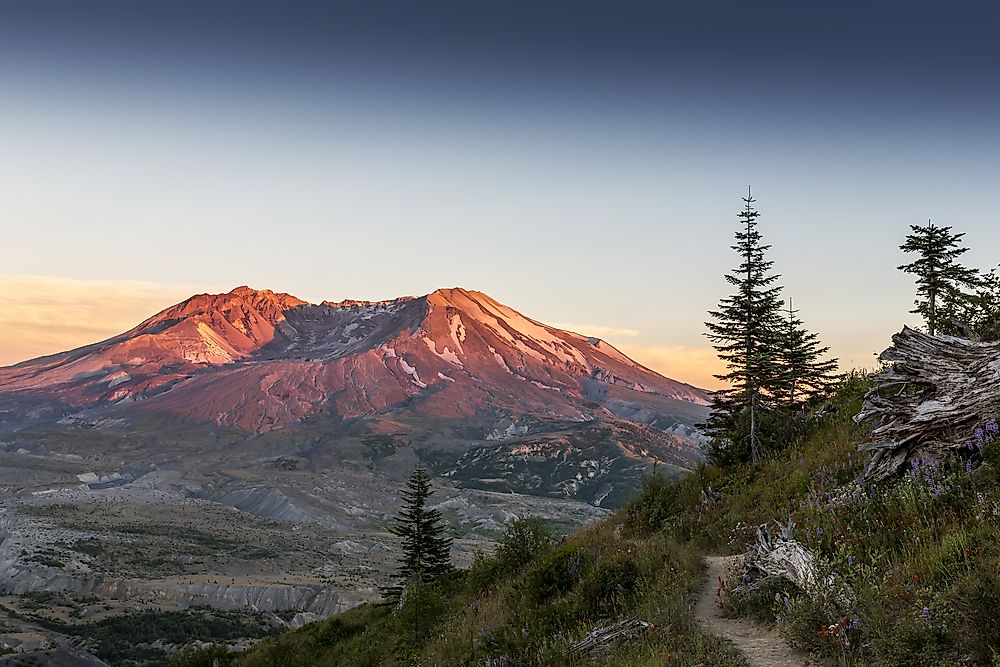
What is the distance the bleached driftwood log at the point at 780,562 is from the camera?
7750 millimetres

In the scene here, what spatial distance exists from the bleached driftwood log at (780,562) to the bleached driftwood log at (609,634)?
1589 mm

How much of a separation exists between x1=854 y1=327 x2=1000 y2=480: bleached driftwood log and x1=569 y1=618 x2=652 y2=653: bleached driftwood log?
4.62m

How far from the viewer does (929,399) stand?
10180 millimetres

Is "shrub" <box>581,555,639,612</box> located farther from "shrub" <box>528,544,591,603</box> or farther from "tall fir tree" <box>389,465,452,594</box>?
"tall fir tree" <box>389,465,452,594</box>

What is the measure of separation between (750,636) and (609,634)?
1800 millimetres

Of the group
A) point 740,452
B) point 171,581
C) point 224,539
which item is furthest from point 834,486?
point 224,539

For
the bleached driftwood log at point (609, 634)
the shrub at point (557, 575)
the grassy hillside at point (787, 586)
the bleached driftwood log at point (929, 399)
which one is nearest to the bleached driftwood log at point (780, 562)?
the grassy hillside at point (787, 586)

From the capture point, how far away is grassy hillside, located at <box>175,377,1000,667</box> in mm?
5887

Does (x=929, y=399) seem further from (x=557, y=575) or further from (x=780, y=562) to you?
(x=557, y=575)

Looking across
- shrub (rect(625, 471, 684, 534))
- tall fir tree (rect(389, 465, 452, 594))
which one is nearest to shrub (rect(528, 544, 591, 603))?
shrub (rect(625, 471, 684, 534))

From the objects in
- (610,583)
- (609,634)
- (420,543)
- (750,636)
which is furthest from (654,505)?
(420,543)

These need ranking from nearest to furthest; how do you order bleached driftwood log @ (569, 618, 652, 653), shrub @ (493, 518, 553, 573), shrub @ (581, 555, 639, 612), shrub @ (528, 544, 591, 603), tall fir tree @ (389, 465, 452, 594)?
bleached driftwood log @ (569, 618, 652, 653), shrub @ (581, 555, 639, 612), shrub @ (528, 544, 591, 603), shrub @ (493, 518, 553, 573), tall fir tree @ (389, 465, 452, 594)

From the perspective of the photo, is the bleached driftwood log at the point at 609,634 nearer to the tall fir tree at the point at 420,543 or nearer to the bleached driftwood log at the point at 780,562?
the bleached driftwood log at the point at 780,562

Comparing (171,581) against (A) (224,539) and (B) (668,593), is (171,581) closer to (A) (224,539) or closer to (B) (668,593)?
(A) (224,539)
